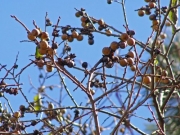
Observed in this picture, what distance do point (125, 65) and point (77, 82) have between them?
218mm

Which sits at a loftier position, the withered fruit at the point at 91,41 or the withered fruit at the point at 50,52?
the withered fruit at the point at 91,41

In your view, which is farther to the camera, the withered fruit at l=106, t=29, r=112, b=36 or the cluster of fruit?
the cluster of fruit

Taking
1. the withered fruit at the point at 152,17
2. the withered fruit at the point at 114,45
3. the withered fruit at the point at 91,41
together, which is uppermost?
the withered fruit at the point at 152,17

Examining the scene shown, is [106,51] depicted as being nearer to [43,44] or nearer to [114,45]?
[114,45]

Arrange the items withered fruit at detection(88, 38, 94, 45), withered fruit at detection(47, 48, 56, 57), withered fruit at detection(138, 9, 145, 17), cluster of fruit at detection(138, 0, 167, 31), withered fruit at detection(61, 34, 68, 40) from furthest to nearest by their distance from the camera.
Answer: withered fruit at detection(138, 9, 145, 17) < cluster of fruit at detection(138, 0, 167, 31) < withered fruit at detection(88, 38, 94, 45) < withered fruit at detection(61, 34, 68, 40) < withered fruit at detection(47, 48, 56, 57)

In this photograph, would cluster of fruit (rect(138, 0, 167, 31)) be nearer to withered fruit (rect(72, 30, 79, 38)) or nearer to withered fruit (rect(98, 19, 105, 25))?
withered fruit (rect(98, 19, 105, 25))

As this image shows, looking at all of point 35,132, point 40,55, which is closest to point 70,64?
point 40,55

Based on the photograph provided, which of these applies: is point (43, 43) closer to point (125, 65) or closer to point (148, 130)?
point (125, 65)

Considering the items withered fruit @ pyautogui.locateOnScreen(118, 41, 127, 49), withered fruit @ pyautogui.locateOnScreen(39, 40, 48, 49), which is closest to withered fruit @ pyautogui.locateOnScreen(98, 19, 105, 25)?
withered fruit @ pyautogui.locateOnScreen(118, 41, 127, 49)


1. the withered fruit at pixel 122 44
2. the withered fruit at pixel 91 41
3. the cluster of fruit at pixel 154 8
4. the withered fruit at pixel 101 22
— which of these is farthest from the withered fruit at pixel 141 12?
the withered fruit at pixel 122 44

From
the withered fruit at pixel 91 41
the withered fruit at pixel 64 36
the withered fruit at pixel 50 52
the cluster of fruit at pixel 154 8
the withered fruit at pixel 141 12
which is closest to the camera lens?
the withered fruit at pixel 50 52

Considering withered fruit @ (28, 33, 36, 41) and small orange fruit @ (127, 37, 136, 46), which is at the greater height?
withered fruit @ (28, 33, 36, 41)

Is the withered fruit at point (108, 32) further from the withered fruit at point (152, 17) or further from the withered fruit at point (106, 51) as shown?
the withered fruit at point (106, 51)

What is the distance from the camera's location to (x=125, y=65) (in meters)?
1.79
